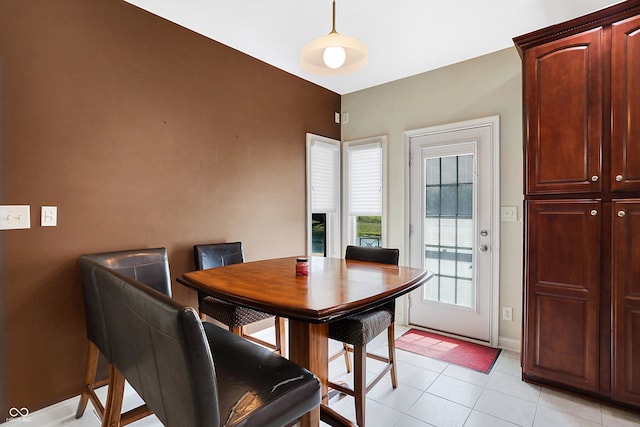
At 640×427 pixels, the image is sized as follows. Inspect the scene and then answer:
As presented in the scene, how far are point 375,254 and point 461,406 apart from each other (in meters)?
1.11

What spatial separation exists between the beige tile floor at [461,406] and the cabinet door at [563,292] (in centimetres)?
15

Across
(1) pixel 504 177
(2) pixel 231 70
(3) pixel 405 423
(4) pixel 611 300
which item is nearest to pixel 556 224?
(4) pixel 611 300

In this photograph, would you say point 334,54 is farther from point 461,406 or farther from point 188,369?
point 461,406

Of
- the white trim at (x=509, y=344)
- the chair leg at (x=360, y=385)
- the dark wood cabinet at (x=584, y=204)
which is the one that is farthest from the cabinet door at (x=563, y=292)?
the chair leg at (x=360, y=385)

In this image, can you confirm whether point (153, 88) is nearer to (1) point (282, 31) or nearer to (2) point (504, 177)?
(1) point (282, 31)

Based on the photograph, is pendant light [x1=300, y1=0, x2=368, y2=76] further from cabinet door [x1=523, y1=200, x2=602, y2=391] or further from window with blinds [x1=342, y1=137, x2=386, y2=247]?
window with blinds [x1=342, y1=137, x2=386, y2=247]

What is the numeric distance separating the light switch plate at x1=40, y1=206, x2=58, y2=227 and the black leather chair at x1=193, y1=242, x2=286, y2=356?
905 mm

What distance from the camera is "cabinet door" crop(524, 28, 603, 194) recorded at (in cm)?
205

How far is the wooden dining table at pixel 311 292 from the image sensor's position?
4.22ft

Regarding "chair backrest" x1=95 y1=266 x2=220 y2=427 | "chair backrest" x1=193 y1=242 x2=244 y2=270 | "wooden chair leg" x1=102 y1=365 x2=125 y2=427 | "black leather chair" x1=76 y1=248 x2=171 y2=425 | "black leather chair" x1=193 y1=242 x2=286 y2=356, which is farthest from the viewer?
"chair backrest" x1=193 y1=242 x2=244 y2=270

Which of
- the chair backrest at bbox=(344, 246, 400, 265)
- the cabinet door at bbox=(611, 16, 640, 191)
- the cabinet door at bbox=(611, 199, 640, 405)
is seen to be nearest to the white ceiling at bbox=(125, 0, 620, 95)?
the cabinet door at bbox=(611, 16, 640, 191)

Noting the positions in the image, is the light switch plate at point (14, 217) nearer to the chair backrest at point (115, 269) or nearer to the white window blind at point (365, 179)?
the chair backrest at point (115, 269)

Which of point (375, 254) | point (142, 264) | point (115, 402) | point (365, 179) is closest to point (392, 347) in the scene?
point (375, 254)

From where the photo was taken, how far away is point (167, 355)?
101 centimetres
